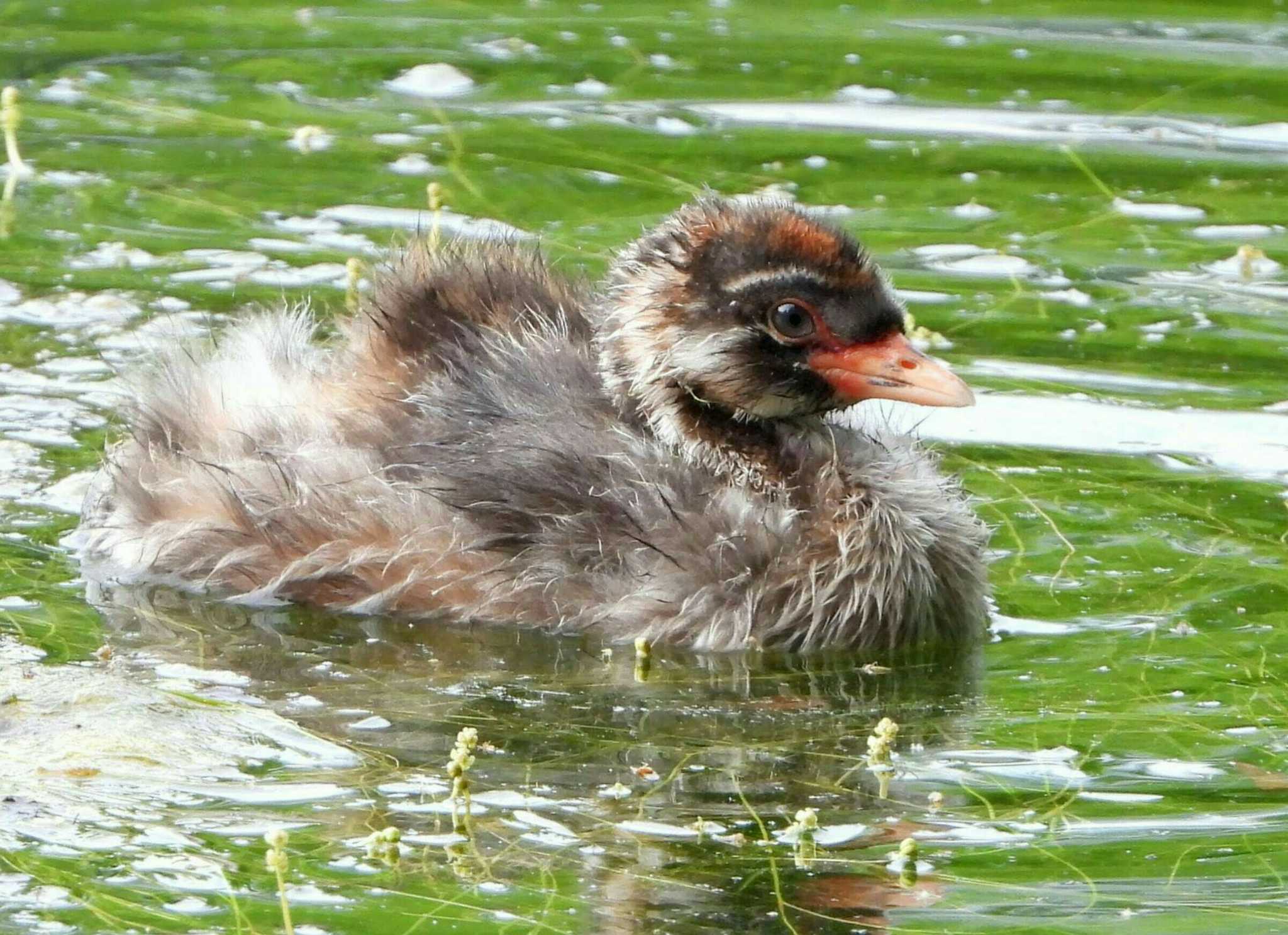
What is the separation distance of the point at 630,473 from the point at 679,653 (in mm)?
531

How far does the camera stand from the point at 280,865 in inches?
199

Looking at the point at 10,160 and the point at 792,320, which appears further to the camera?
the point at 10,160

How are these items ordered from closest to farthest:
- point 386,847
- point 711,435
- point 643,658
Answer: point 386,847
point 643,658
point 711,435

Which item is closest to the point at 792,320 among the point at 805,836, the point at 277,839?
the point at 805,836

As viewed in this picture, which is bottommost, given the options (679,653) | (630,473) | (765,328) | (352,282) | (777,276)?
(679,653)

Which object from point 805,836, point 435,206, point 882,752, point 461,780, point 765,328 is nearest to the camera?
point 805,836

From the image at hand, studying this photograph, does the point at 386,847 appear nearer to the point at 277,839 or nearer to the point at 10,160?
the point at 277,839

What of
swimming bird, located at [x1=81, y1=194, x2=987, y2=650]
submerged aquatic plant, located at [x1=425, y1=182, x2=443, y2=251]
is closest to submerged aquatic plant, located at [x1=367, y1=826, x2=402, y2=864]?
swimming bird, located at [x1=81, y1=194, x2=987, y2=650]

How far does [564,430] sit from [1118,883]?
2.45 metres

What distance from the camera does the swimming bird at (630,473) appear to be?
720 centimetres

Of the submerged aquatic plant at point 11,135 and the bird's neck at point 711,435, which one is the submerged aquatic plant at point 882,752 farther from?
the submerged aquatic plant at point 11,135

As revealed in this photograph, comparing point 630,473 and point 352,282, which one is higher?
point 352,282

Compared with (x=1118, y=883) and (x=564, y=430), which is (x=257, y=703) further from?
(x=1118, y=883)

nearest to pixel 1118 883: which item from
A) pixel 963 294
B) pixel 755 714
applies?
pixel 755 714
